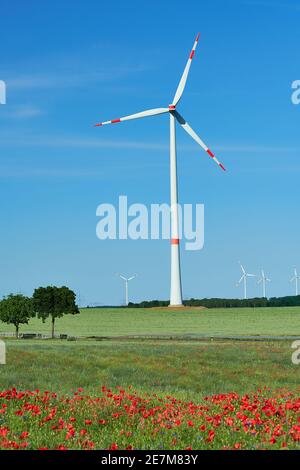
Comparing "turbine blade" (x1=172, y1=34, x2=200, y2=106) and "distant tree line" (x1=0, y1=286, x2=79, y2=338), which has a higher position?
"turbine blade" (x1=172, y1=34, x2=200, y2=106)

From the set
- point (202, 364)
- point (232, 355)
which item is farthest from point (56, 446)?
point (232, 355)

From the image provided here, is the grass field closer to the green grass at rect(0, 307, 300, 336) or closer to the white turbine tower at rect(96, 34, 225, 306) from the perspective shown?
the green grass at rect(0, 307, 300, 336)

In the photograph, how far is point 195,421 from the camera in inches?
665

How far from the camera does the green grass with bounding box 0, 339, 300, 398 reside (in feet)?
97.7

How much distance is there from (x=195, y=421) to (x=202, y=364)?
20.6 metres

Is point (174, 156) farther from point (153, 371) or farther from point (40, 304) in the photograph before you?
point (153, 371)

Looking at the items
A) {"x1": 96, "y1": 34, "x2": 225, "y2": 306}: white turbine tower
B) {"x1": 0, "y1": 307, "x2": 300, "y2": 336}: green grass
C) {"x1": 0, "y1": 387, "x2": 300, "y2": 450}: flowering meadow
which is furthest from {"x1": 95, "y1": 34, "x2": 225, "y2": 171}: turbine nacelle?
{"x1": 0, "y1": 387, "x2": 300, "y2": 450}: flowering meadow

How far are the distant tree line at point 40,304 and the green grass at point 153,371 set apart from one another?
2123 inches

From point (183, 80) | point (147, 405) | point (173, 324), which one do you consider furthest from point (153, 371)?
point (183, 80)

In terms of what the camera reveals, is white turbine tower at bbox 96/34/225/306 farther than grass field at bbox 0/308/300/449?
Yes

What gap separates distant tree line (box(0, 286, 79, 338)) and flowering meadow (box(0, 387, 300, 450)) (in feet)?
249

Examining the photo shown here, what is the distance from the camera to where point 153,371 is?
3406cm

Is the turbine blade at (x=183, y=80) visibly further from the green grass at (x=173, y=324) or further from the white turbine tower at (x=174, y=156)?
the green grass at (x=173, y=324)
